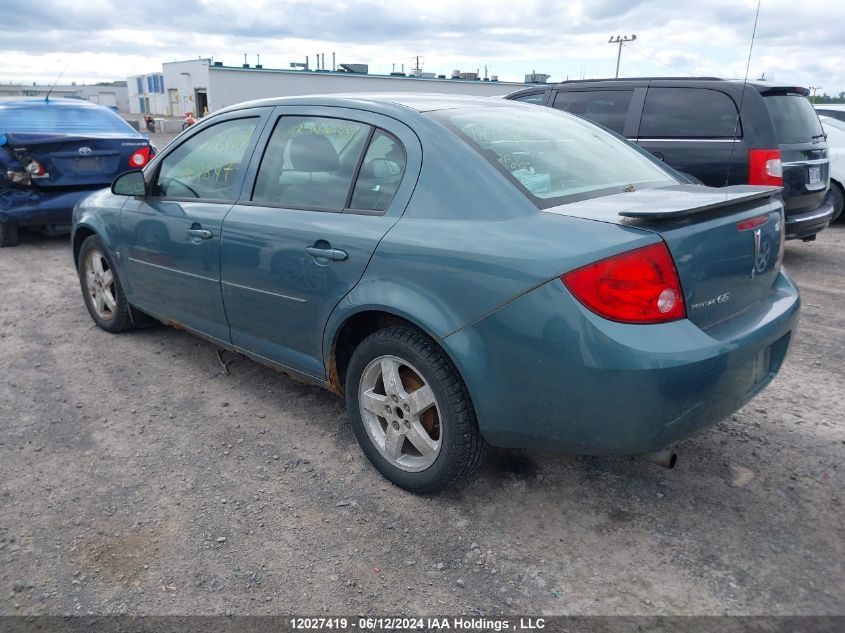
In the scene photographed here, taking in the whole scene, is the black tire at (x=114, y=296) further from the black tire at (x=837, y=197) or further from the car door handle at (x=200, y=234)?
the black tire at (x=837, y=197)

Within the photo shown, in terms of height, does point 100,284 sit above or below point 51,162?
below

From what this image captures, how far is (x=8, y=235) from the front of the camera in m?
7.74

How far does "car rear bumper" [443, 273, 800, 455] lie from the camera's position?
2.19 m

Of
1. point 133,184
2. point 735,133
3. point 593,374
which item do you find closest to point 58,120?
point 133,184

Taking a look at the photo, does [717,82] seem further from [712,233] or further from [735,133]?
[712,233]

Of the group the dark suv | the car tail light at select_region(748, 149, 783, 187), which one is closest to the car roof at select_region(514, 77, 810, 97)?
the dark suv

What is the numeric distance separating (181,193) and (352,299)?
1.70m

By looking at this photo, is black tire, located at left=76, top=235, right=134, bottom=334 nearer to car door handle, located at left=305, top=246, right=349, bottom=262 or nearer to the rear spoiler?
car door handle, located at left=305, top=246, right=349, bottom=262

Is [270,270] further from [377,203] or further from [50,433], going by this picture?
[50,433]

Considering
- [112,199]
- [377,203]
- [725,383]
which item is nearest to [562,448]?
[725,383]

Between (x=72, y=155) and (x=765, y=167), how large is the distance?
6.81 meters

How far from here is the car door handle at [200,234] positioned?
355 cm

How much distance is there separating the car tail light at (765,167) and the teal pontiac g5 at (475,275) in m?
2.89

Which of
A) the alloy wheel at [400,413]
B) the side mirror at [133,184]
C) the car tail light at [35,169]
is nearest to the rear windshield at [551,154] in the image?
the alloy wheel at [400,413]
